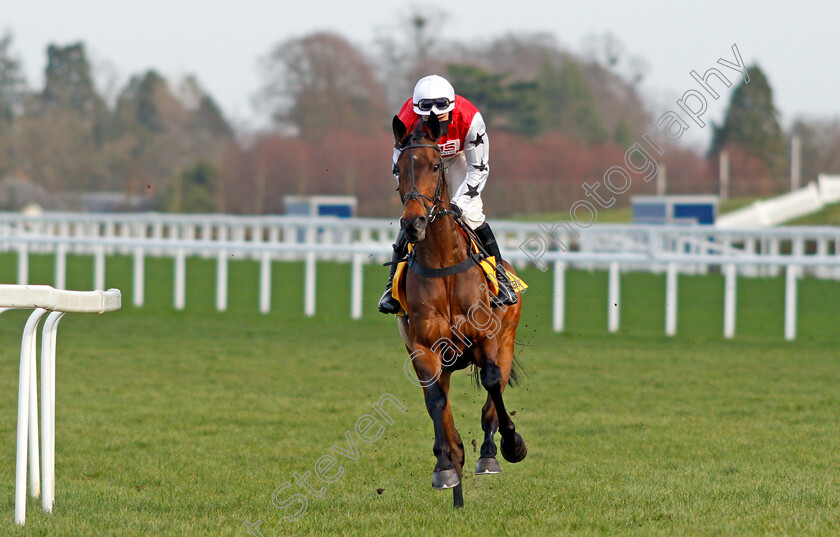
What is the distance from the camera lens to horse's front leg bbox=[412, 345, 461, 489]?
14.8ft

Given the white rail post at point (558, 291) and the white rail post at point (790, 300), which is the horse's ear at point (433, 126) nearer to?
the white rail post at point (558, 291)

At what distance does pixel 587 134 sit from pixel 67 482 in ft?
181

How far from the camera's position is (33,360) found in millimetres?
4055

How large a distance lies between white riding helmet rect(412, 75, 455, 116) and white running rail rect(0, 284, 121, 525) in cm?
150

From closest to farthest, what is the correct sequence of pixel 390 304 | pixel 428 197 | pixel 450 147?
pixel 428 197 → pixel 450 147 → pixel 390 304

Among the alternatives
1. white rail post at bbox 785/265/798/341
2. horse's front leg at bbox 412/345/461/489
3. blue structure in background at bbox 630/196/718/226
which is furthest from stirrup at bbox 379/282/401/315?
blue structure in background at bbox 630/196/718/226

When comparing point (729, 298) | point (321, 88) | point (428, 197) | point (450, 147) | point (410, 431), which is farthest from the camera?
point (321, 88)

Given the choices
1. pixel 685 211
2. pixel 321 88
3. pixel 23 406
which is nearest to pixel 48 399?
pixel 23 406

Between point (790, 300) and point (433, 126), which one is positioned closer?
point (433, 126)

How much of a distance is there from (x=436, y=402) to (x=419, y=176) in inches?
38.5

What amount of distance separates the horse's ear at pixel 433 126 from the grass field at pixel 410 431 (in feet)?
4.98

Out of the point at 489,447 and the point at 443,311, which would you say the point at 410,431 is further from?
the point at 443,311

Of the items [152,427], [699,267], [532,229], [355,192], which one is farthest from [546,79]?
[152,427]

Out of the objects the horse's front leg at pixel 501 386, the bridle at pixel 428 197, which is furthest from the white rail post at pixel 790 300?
the bridle at pixel 428 197
